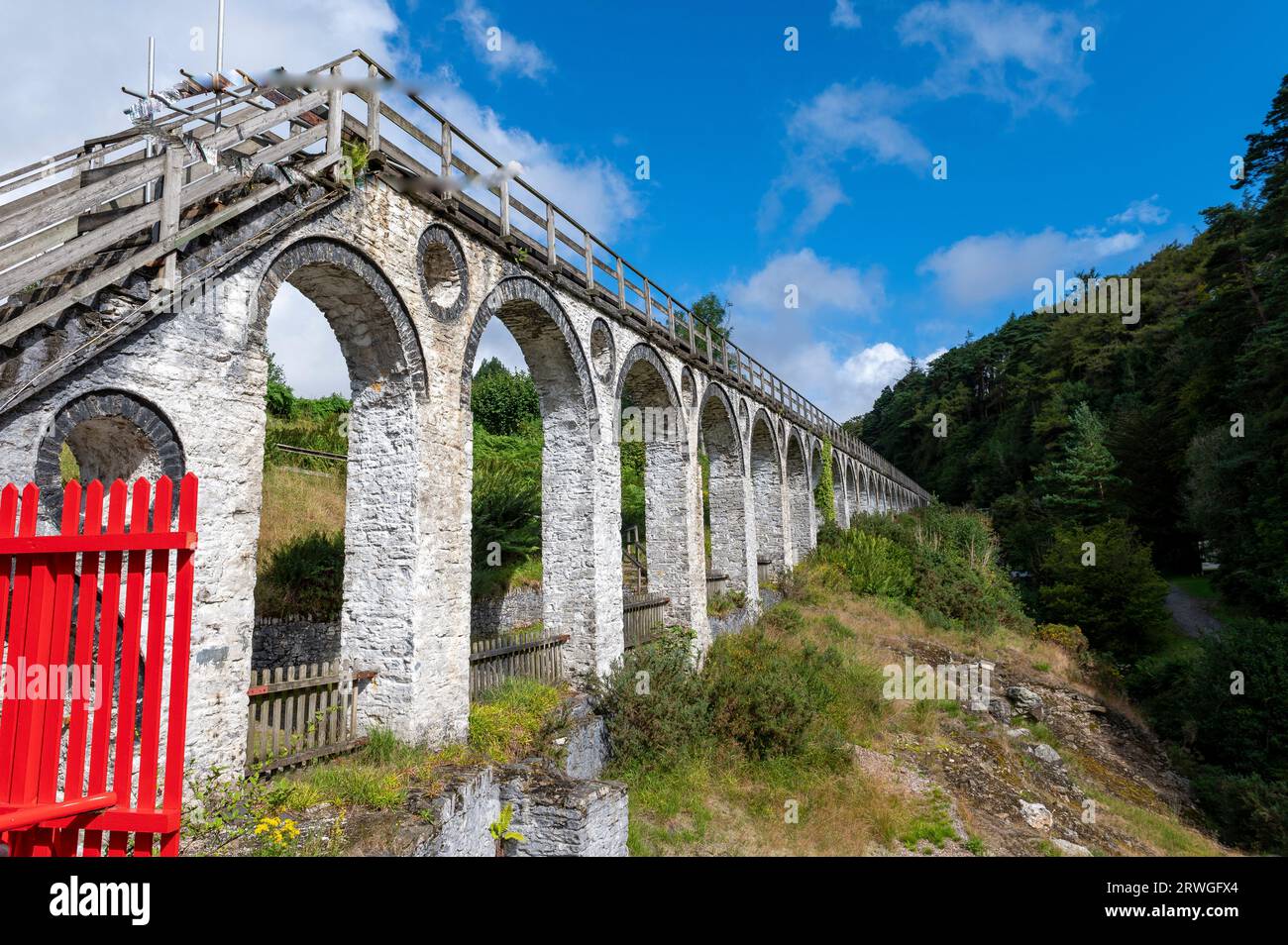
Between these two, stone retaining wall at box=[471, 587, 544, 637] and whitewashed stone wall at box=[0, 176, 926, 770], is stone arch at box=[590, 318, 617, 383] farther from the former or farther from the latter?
stone retaining wall at box=[471, 587, 544, 637]

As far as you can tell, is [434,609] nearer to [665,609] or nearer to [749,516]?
[665,609]

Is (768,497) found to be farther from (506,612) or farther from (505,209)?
(505,209)

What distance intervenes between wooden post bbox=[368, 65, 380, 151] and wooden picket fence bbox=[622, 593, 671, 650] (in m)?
8.27

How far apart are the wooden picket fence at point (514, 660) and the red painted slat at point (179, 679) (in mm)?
6530

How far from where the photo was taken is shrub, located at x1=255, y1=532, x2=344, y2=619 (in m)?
11.9

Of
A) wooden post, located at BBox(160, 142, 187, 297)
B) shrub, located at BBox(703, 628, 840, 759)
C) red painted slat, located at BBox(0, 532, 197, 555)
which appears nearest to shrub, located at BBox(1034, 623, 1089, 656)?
shrub, located at BBox(703, 628, 840, 759)

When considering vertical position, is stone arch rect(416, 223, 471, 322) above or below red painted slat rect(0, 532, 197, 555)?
above

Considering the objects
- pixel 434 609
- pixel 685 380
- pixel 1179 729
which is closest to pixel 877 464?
pixel 1179 729

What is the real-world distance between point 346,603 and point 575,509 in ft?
13.8

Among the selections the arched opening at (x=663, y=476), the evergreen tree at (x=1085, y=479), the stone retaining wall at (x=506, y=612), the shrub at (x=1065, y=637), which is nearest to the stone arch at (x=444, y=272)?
the arched opening at (x=663, y=476)

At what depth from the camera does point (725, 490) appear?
18.5m

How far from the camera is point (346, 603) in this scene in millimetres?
7941

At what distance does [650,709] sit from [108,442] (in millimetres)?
7415

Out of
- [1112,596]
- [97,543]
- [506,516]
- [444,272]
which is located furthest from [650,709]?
[1112,596]
